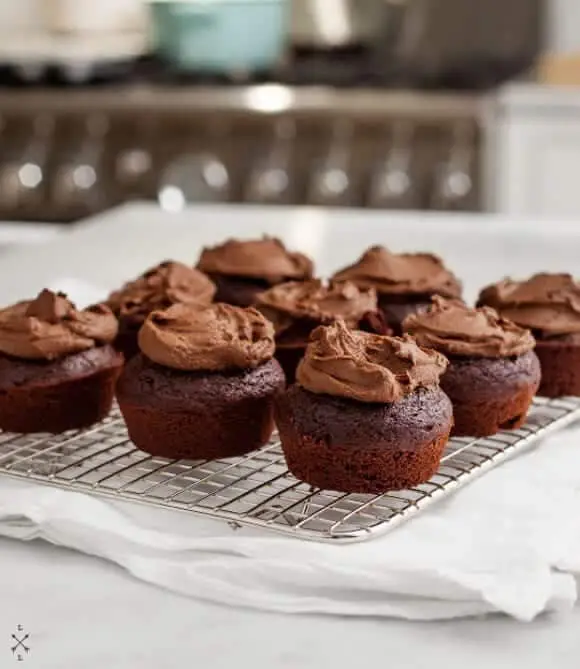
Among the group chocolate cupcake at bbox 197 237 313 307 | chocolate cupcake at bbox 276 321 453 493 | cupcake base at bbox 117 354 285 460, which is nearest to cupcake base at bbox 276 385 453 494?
chocolate cupcake at bbox 276 321 453 493

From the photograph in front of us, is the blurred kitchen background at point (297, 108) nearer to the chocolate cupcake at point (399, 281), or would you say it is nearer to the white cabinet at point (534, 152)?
the white cabinet at point (534, 152)

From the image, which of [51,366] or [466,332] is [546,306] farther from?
[51,366]

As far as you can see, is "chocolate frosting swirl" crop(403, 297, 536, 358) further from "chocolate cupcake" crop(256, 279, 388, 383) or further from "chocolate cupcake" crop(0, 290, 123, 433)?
"chocolate cupcake" crop(0, 290, 123, 433)

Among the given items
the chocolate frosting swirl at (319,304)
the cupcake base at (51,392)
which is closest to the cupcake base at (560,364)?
the chocolate frosting swirl at (319,304)

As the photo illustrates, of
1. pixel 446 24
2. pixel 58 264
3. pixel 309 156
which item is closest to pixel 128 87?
pixel 309 156

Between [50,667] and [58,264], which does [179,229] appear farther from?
[50,667]

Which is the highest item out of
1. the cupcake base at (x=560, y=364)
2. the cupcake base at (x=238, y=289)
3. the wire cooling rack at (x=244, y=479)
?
the cupcake base at (x=238, y=289)

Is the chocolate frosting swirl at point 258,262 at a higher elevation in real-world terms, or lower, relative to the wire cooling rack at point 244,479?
higher
